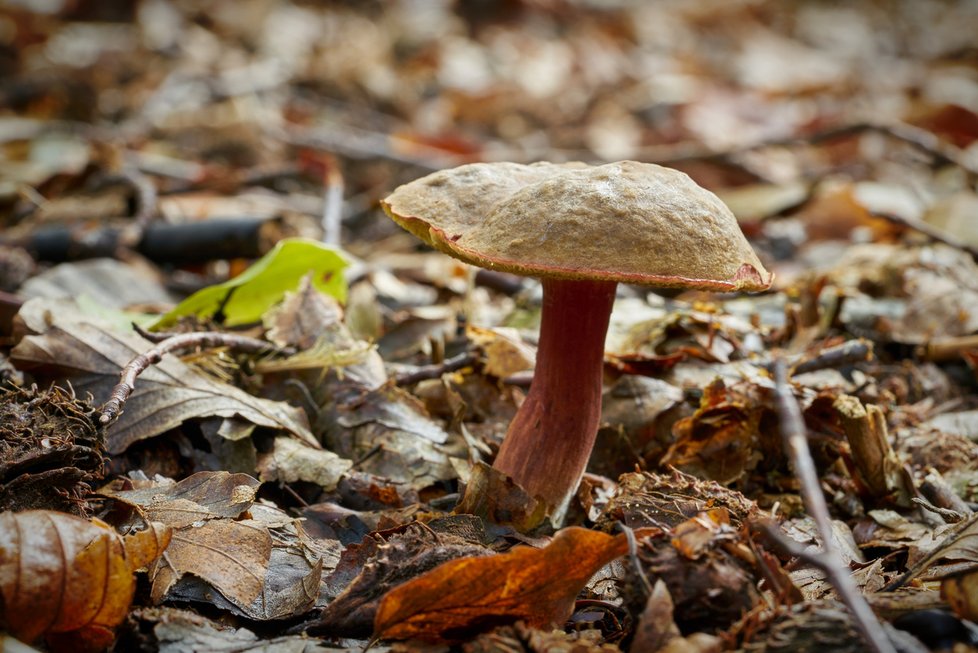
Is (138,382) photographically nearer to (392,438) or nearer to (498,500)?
(392,438)

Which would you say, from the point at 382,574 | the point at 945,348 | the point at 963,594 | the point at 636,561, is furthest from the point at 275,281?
the point at 945,348

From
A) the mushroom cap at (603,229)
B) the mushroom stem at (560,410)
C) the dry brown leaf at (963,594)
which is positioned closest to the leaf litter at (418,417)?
the dry brown leaf at (963,594)

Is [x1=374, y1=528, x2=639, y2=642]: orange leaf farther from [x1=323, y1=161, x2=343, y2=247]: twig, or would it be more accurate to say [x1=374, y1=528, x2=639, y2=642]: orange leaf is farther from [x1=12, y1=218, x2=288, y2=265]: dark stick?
[x1=12, y1=218, x2=288, y2=265]: dark stick

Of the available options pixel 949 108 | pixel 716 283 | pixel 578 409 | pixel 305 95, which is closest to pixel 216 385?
pixel 578 409

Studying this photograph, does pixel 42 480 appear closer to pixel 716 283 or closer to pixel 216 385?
pixel 216 385

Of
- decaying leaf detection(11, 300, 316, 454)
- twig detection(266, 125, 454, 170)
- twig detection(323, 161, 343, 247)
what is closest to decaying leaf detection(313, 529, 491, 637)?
decaying leaf detection(11, 300, 316, 454)

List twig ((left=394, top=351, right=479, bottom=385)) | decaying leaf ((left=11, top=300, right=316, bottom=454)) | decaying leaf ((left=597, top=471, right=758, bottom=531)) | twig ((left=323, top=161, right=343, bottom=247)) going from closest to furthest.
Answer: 1. decaying leaf ((left=597, top=471, right=758, bottom=531))
2. decaying leaf ((left=11, top=300, right=316, bottom=454))
3. twig ((left=394, top=351, right=479, bottom=385))
4. twig ((left=323, top=161, right=343, bottom=247))
